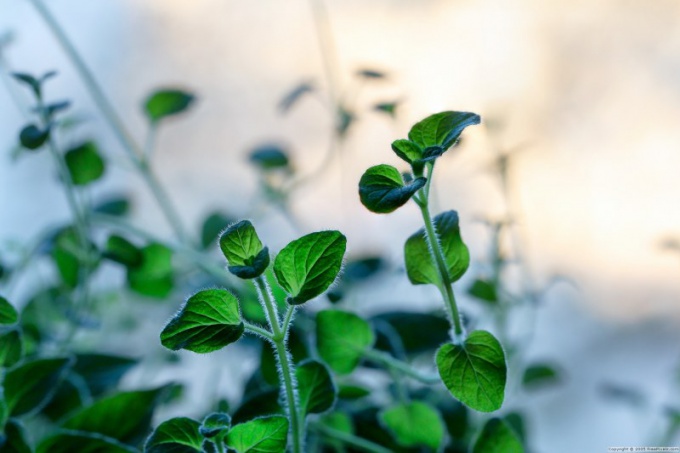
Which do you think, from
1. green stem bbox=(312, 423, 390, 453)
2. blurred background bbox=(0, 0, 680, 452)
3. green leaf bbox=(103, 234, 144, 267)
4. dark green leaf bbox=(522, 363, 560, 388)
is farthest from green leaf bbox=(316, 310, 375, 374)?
blurred background bbox=(0, 0, 680, 452)

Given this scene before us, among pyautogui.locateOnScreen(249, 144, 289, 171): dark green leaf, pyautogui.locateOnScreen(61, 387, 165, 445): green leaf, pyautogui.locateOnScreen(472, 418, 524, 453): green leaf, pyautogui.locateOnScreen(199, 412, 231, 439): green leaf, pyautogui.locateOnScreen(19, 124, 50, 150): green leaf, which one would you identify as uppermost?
pyautogui.locateOnScreen(19, 124, 50, 150): green leaf

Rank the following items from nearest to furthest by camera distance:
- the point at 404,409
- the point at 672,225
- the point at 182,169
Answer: the point at 404,409 → the point at 672,225 → the point at 182,169

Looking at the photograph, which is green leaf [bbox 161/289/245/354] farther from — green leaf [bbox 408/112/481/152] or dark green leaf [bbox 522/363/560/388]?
dark green leaf [bbox 522/363/560/388]

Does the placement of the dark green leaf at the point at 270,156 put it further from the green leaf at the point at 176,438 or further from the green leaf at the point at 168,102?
the green leaf at the point at 176,438

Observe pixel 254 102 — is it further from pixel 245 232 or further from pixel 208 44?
pixel 245 232

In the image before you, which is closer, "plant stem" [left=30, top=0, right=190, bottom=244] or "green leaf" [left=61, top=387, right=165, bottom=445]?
"green leaf" [left=61, top=387, right=165, bottom=445]

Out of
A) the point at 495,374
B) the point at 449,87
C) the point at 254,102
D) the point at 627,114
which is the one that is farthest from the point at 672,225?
the point at 495,374
